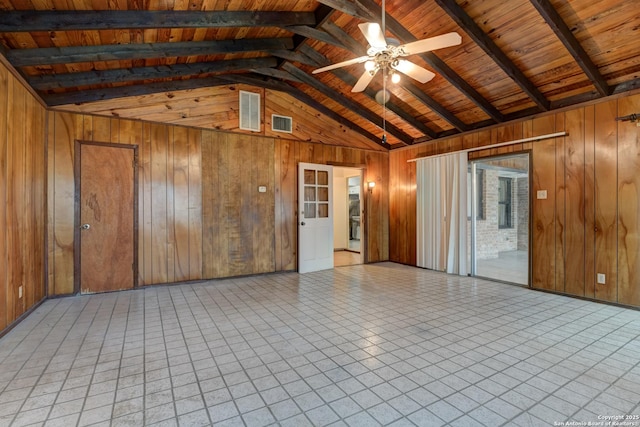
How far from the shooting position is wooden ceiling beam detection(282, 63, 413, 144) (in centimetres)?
510

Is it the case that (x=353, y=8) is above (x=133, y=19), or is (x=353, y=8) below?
above

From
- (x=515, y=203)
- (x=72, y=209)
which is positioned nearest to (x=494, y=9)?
(x=72, y=209)

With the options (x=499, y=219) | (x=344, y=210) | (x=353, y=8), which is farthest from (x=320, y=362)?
(x=499, y=219)

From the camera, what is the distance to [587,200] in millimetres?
4051

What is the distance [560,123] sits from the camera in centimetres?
432

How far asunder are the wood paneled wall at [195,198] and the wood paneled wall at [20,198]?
24 cm

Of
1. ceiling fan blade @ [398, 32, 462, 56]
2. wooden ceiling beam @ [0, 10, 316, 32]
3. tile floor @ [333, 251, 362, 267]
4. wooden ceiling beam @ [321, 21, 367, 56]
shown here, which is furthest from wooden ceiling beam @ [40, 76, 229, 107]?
tile floor @ [333, 251, 362, 267]

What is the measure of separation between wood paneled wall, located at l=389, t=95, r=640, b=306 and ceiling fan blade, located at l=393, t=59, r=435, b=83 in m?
2.57

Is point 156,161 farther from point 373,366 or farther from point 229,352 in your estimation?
point 373,366

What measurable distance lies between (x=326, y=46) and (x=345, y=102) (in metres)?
1.36

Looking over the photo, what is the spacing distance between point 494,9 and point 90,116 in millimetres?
5417

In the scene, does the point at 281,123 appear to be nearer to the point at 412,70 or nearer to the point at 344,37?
the point at 344,37

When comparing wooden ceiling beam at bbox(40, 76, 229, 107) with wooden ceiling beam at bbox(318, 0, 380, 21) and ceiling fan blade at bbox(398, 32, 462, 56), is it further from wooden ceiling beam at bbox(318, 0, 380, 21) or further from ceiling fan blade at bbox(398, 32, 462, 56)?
ceiling fan blade at bbox(398, 32, 462, 56)

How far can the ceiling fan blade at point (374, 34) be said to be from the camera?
101 inches
